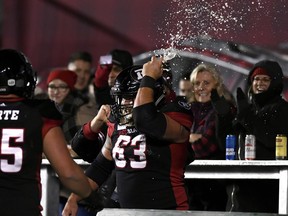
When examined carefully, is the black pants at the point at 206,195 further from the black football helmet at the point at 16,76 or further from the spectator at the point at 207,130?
the black football helmet at the point at 16,76

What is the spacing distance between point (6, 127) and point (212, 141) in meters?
3.54

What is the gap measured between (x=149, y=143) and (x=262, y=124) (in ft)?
6.23

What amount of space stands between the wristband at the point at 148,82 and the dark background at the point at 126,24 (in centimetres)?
247

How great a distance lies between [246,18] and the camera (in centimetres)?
973

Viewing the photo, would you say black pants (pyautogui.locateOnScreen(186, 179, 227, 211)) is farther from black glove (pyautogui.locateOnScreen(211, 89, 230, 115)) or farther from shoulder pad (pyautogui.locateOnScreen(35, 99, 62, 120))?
shoulder pad (pyautogui.locateOnScreen(35, 99, 62, 120))

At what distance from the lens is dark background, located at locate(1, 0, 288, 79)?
9.73 meters

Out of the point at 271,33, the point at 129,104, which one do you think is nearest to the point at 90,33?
the point at 271,33

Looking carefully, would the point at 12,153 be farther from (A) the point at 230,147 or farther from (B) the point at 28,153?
(A) the point at 230,147

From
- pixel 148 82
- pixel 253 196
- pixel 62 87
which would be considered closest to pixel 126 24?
pixel 62 87

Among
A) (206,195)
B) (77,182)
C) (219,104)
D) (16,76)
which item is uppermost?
(16,76)

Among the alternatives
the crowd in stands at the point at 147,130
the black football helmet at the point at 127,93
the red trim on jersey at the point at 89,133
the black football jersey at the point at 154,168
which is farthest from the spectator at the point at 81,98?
the black football jersey at the point at 154,168

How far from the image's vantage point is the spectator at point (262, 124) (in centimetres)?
884

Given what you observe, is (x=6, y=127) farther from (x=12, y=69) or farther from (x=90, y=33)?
(x=90, y=33)

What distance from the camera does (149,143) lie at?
727cm
